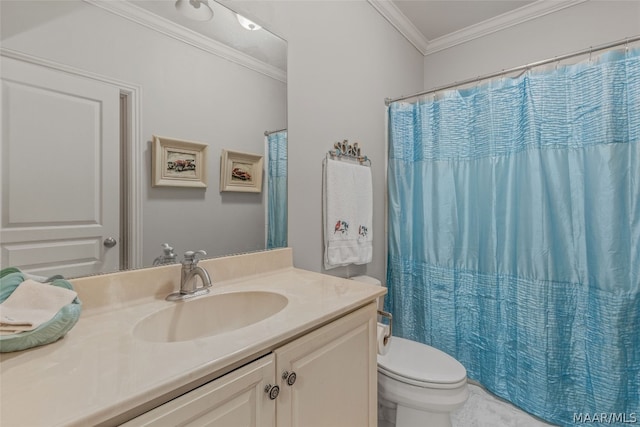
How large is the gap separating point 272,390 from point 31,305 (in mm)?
554

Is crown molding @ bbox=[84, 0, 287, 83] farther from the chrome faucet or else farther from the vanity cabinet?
the vanity cabinet

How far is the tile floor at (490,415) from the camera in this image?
156 cm

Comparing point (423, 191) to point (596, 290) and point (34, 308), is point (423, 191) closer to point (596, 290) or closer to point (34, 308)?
point (596, 290)

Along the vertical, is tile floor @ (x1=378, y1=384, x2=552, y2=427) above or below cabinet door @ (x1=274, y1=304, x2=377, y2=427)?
below

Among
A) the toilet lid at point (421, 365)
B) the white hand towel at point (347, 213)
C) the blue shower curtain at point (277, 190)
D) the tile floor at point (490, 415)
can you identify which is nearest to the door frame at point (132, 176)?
the blue shower curtain at point (277, 190)

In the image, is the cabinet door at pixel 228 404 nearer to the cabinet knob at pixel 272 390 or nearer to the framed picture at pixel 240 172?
the cabinet knob at pixel 272 390

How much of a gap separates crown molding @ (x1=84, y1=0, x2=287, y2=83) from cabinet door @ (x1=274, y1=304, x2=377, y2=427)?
1.06 metres

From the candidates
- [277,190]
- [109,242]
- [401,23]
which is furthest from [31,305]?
[401,23]

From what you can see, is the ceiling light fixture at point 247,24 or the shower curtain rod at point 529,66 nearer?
the ceiling light fixture at point 247,24

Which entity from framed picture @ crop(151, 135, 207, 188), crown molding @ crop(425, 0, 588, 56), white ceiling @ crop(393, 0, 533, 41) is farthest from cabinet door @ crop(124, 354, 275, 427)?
crown molding @ crop(425, 0, 588, 56)

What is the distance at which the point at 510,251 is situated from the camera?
1.64 m

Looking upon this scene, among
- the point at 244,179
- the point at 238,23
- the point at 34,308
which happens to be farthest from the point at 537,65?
the point at 34,308

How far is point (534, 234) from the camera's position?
157cm

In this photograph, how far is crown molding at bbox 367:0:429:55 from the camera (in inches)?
78.1
